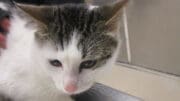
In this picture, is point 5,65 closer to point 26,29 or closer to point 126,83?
point 26,29

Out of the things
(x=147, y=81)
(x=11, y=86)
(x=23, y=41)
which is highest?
(x=23, y=41)

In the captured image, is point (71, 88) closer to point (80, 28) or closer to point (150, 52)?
point (80, 28)

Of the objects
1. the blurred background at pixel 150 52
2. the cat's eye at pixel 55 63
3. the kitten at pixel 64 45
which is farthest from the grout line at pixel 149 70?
the cat's eye at pixel 55 63

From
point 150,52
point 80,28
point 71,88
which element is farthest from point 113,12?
point 150,52

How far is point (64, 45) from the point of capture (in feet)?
2.67

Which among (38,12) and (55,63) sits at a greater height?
(38,12)

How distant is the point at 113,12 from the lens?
82 centimetres

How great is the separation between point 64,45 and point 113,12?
13 centimetres

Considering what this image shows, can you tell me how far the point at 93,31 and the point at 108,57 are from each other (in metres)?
0.09

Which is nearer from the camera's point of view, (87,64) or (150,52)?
(87,64)

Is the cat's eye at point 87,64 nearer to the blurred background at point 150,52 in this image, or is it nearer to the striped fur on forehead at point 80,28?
the striped fur on forehead at point 80,28

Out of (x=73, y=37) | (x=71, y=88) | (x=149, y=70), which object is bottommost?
(x=149, y=70)

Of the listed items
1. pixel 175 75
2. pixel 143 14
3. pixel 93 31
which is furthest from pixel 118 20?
pixel 175 75

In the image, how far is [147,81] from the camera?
158 cm
